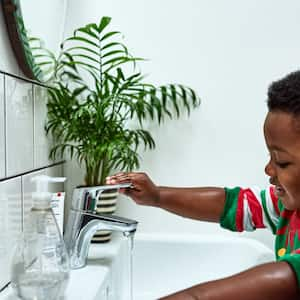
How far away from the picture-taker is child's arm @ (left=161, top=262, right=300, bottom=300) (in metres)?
0.41

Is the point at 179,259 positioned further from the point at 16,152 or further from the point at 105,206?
the point at 16,152

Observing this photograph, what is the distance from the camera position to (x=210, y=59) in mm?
971

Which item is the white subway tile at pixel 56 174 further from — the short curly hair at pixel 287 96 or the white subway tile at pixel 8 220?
the short curly hair at pixel 287 96

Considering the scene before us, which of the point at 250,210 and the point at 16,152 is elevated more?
the point at 16,152

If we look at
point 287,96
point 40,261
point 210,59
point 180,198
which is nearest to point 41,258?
point 40,261

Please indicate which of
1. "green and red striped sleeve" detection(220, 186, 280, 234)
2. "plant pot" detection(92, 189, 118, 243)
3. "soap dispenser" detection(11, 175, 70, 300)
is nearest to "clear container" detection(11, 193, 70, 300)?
"soap dispenser" detection(11, 175, 70, 300)

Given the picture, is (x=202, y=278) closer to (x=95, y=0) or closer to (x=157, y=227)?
(x=157, y=227)

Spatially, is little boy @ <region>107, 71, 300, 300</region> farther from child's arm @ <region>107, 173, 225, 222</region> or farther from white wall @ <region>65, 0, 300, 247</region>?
white wall @ <region>65, 0, 300, 247</region>

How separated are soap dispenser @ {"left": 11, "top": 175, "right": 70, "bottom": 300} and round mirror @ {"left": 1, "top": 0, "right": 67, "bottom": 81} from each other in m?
0.23

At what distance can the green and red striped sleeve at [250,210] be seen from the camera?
2.55ft

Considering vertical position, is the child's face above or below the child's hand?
above

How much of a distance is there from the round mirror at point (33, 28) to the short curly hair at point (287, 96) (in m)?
0.42

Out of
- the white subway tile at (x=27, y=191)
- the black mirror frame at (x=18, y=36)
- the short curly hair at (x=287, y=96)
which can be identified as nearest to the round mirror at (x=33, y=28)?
the black mirror frame at (x=18, y=36)

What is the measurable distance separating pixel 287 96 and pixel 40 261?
0.44m
